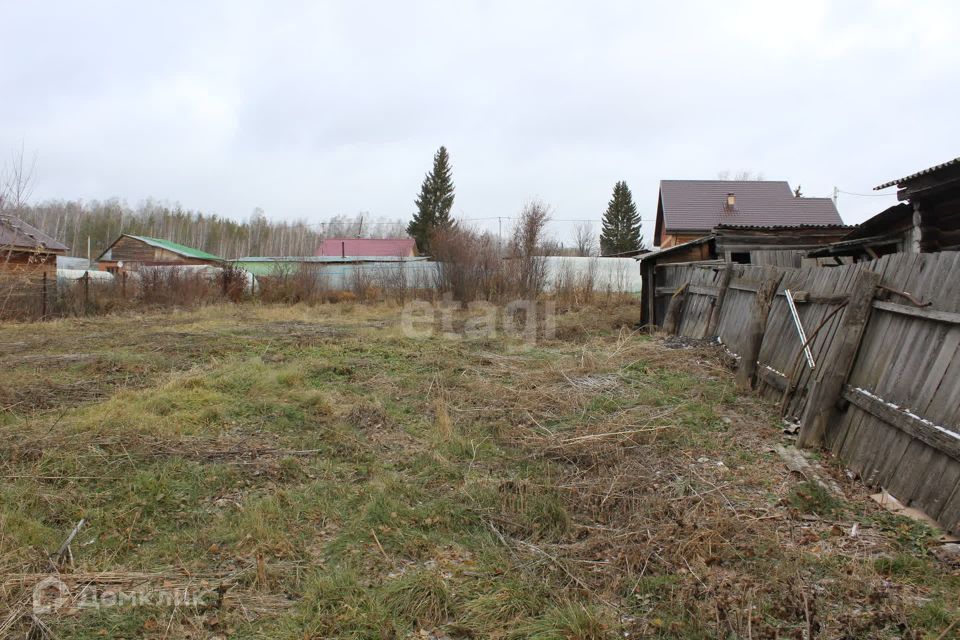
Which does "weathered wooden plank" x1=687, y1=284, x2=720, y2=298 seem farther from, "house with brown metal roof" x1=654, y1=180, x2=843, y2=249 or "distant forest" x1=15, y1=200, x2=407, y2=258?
"distant forest" x1=15, y1=200, x2=407, y2=258

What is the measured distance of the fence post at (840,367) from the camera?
13.1 ft

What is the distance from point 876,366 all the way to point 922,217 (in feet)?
17.9

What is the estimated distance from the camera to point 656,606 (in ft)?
8.09

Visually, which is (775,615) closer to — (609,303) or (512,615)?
(512,615)

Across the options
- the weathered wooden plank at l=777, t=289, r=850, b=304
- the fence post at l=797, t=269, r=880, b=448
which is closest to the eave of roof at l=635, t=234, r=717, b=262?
the weathered wooden plank at l=777, t=289, r=850, b=304

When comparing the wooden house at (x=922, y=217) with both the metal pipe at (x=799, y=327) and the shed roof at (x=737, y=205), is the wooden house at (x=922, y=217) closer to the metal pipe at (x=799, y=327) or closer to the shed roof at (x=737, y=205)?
the metal pipe at (x=799, y=327)

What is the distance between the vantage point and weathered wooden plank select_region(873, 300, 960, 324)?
3090 mm

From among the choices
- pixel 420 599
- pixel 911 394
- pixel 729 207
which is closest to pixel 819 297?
pixel 911 394

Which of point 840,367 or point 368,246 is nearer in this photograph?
point 840,367

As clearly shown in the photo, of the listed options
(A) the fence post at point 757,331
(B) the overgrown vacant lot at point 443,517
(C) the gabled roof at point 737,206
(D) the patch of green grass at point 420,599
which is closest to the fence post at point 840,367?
(B) the overgrown vacant lot at point 443,517

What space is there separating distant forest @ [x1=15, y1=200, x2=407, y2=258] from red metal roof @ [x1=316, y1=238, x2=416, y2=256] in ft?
67.8

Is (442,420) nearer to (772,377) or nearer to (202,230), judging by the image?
(772,377)

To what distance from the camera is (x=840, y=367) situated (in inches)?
159

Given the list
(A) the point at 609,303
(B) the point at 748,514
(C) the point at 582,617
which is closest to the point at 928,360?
(B) the point at 748,514
